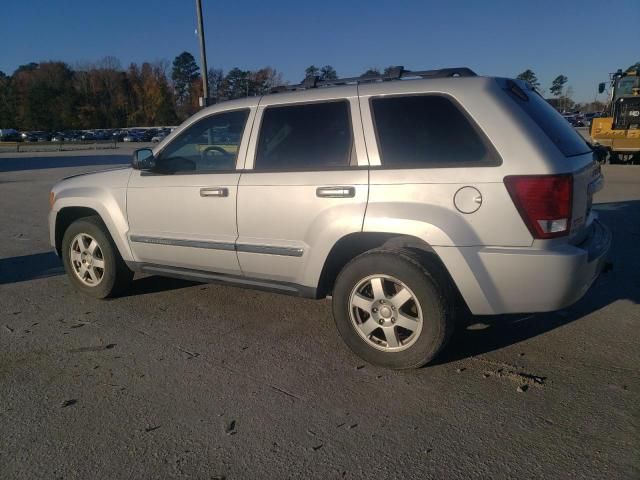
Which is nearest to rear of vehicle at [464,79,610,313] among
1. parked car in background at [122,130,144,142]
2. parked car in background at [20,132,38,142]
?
parked car in background at [122,130,144,142]

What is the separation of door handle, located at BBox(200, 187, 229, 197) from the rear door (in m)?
0.14

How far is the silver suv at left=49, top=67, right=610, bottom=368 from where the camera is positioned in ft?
9.97

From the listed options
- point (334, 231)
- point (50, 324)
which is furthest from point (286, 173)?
point (50, 324)

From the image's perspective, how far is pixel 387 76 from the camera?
12.3ft

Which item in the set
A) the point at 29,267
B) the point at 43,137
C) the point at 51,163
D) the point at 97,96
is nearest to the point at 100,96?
the point at 97,96

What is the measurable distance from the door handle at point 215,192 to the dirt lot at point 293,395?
1085 mm

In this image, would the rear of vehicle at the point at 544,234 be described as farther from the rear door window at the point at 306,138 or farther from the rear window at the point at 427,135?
the rear door window at the point at 306,138

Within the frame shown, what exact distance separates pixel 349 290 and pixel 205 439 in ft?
4.36

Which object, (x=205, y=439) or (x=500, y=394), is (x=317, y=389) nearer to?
(x=205, y=439)

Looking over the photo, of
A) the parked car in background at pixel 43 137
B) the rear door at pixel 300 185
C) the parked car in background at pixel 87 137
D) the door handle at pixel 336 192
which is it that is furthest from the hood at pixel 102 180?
the parked car in background at pixel 43 137

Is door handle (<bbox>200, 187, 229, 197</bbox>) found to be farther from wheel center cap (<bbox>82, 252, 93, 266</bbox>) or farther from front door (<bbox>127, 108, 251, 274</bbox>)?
wheel center cap (<bbox>82, 252, 93, 266</bbox>)

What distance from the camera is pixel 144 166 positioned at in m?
4.39

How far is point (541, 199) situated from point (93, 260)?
3960mm

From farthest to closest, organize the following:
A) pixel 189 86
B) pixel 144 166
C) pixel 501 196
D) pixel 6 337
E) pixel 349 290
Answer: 1. pixel 189 86
2. pixel 144 166
3. pixel 6 337
4. pixel 349 290
5. pixel 501 196
